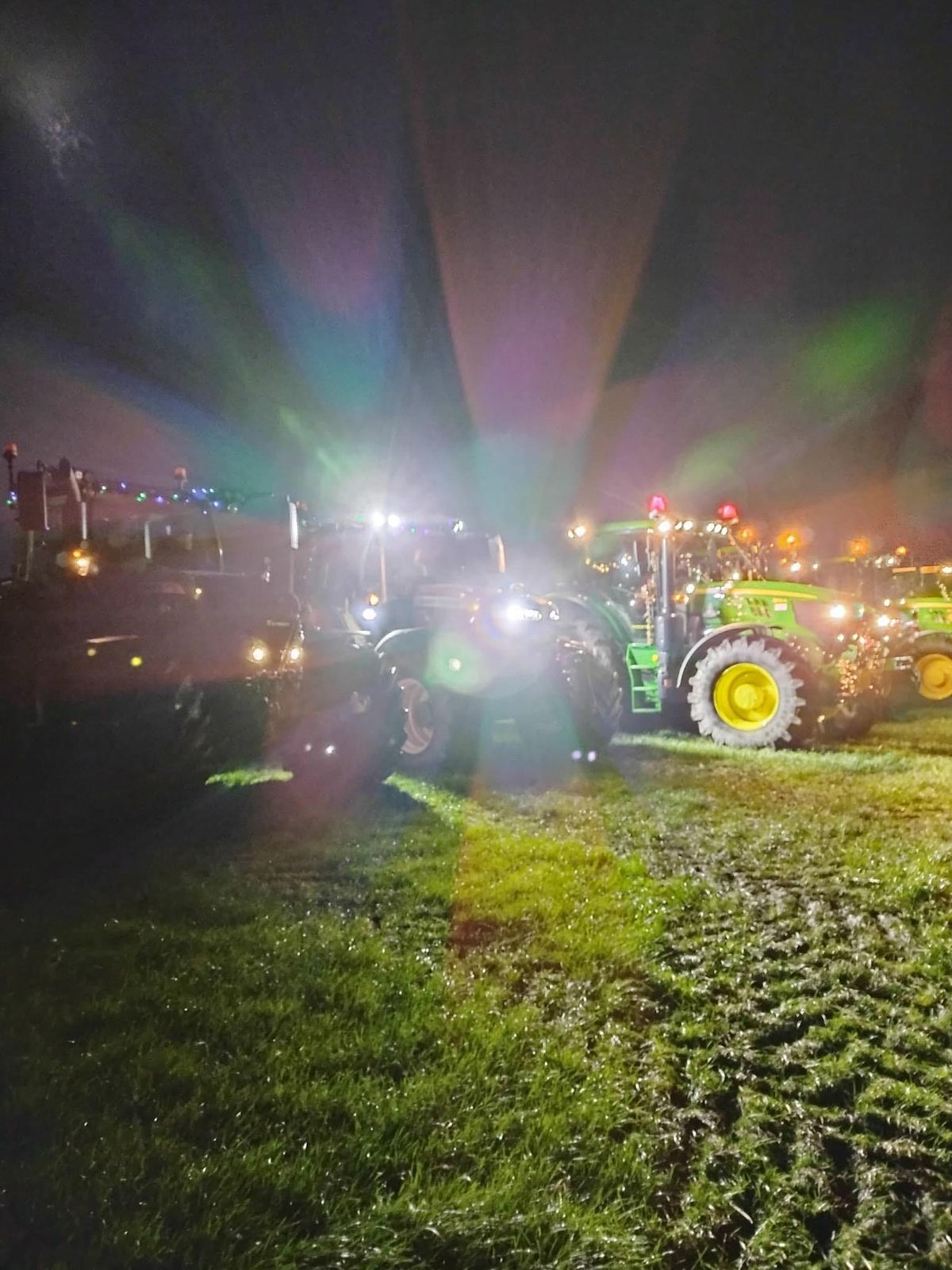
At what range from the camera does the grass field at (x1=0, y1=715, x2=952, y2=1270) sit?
7.91ft

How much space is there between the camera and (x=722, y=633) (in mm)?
10180

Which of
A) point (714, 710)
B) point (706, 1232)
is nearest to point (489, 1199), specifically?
point (706, 1232)

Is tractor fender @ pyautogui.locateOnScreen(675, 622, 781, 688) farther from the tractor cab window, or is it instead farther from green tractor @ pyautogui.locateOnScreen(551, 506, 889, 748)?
the tractor cab window

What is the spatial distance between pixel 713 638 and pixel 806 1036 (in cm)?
711

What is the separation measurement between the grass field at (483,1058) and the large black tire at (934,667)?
9310 millimetres

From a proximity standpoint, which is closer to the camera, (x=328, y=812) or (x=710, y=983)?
(x=710, y=983)

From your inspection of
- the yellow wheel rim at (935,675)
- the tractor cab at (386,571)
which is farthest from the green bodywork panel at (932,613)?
the tractor cab at (386,571)

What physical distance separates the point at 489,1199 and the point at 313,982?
1.47 meters

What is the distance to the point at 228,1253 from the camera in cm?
228

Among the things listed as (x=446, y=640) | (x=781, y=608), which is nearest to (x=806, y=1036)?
(x=446, y=640)

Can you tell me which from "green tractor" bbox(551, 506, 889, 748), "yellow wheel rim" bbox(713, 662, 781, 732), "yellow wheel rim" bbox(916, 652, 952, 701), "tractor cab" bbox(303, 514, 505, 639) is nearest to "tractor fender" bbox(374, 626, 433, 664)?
"tractor cab" bbox(303, 514, 505, 639)

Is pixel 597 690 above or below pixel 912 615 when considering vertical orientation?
below

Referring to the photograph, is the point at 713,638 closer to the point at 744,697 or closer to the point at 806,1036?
the point at 744,697

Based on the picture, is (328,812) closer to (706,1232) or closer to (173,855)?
(173,855)
